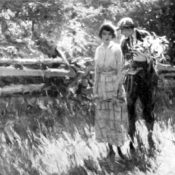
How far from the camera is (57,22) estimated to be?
9750 millimetres

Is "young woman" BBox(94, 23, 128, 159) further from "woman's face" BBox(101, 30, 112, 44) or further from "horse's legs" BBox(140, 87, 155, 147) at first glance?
"horse's legs" BBox(140, 87, 155, 147)

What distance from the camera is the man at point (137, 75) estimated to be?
6176 millimetres

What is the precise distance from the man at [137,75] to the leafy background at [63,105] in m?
0.36

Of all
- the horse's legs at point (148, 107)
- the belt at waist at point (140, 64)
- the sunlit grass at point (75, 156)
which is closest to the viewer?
the sunlit grass at point (75, 156)

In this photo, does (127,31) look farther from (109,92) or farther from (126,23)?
(109,92)

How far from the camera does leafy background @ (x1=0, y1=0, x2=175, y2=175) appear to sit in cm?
534

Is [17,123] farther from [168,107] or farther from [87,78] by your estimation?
[168,107]

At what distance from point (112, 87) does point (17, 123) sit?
213 centimetres

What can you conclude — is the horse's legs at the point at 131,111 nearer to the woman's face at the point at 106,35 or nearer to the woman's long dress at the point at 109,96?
the woman's long dress at the point at 109,96

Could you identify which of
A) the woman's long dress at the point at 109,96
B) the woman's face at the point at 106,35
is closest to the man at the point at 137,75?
the woman's long dress at the point at 109,96

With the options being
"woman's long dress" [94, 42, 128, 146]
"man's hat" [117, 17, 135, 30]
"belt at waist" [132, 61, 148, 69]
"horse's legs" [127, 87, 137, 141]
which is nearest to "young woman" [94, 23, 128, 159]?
"woman's long dress" [94, 42, 128, 146]

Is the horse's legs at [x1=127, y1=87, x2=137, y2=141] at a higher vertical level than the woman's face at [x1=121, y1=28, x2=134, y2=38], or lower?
lower

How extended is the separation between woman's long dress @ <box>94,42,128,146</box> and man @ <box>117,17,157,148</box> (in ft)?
1.44

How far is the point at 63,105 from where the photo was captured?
8070 millimetres
